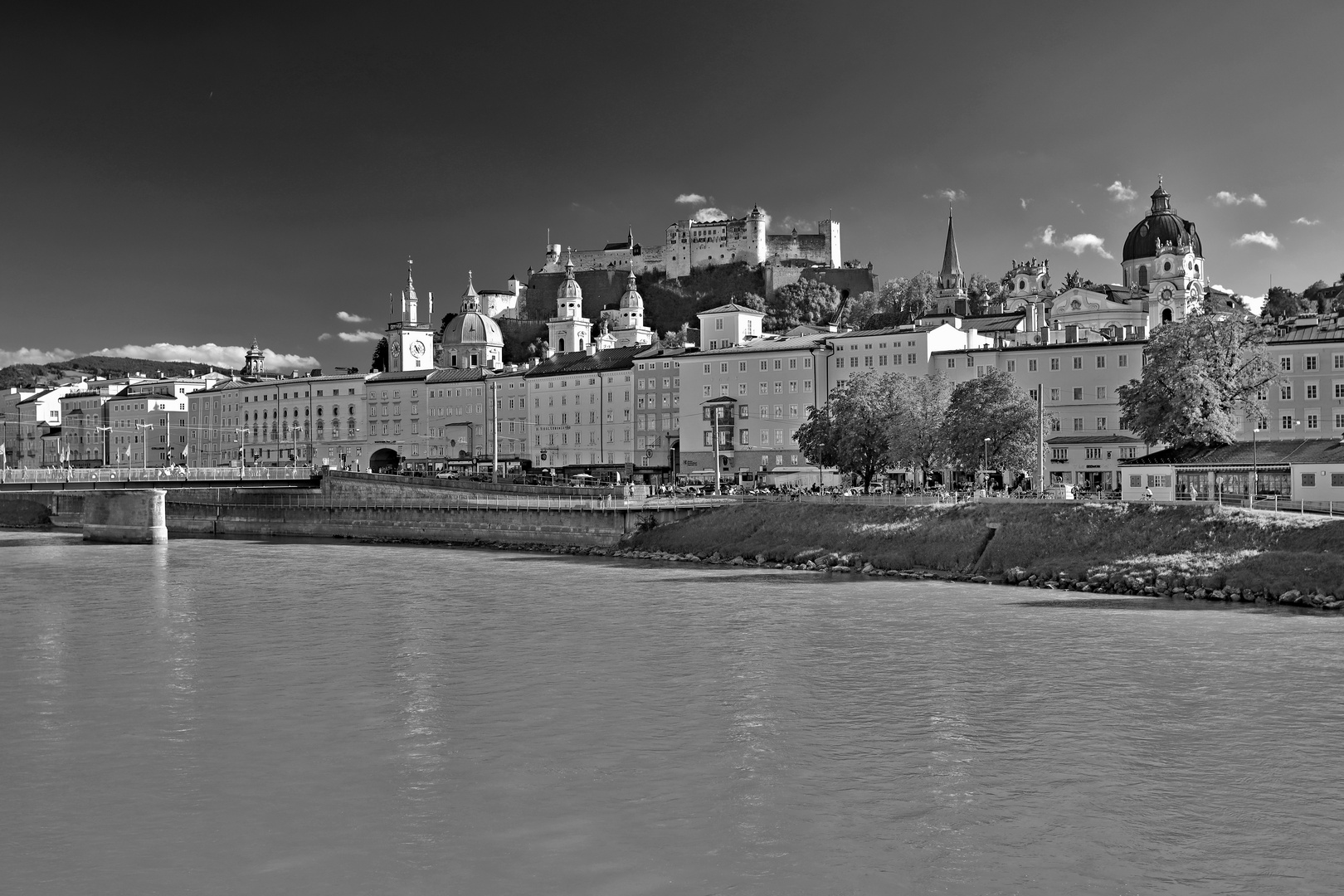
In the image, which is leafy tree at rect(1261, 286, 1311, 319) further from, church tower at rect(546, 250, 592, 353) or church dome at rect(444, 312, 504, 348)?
church dome at rect(444, 312, 504, 348)

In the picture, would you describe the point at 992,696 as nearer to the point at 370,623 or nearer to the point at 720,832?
the point at 720,832

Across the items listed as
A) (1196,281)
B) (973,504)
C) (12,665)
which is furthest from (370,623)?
(1196,281)

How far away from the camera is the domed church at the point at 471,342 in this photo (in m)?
148

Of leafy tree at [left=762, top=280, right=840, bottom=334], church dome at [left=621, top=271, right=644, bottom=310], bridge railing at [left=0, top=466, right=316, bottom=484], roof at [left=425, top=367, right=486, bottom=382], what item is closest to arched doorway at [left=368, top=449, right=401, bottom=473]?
roof at [left=425, top=367, right=486, bottom=382]

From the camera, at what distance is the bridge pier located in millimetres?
65688

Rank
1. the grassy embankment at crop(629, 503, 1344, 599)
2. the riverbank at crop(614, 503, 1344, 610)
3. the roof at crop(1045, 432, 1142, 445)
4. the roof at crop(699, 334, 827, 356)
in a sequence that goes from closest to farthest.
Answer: the riverbank at crop(614, 503, 1344, 610) < the grassy embankment at crop(629, 503, 1344, 599) < the roof at crop(1045, 432, 1142, 445) < the roof at crop(699, 334, 827, 356)

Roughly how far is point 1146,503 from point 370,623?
1018 inches

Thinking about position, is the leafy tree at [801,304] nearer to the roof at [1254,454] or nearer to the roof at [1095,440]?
the roof at [1095,440]

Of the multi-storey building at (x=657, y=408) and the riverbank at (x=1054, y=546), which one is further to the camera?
the multi-storey building at (x=657, y=408)

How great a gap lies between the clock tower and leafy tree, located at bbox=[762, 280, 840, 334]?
40978 millimetres

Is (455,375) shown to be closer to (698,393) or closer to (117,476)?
(698,393)

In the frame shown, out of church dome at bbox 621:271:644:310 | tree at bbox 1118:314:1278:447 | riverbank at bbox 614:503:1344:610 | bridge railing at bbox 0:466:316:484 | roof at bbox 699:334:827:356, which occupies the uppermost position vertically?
church dome at bbox 621:271:644:310

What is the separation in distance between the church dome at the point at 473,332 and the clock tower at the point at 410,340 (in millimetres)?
2549

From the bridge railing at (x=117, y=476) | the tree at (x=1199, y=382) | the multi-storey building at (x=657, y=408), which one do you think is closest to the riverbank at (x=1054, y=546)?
the tree at (x=1199, y=382)
